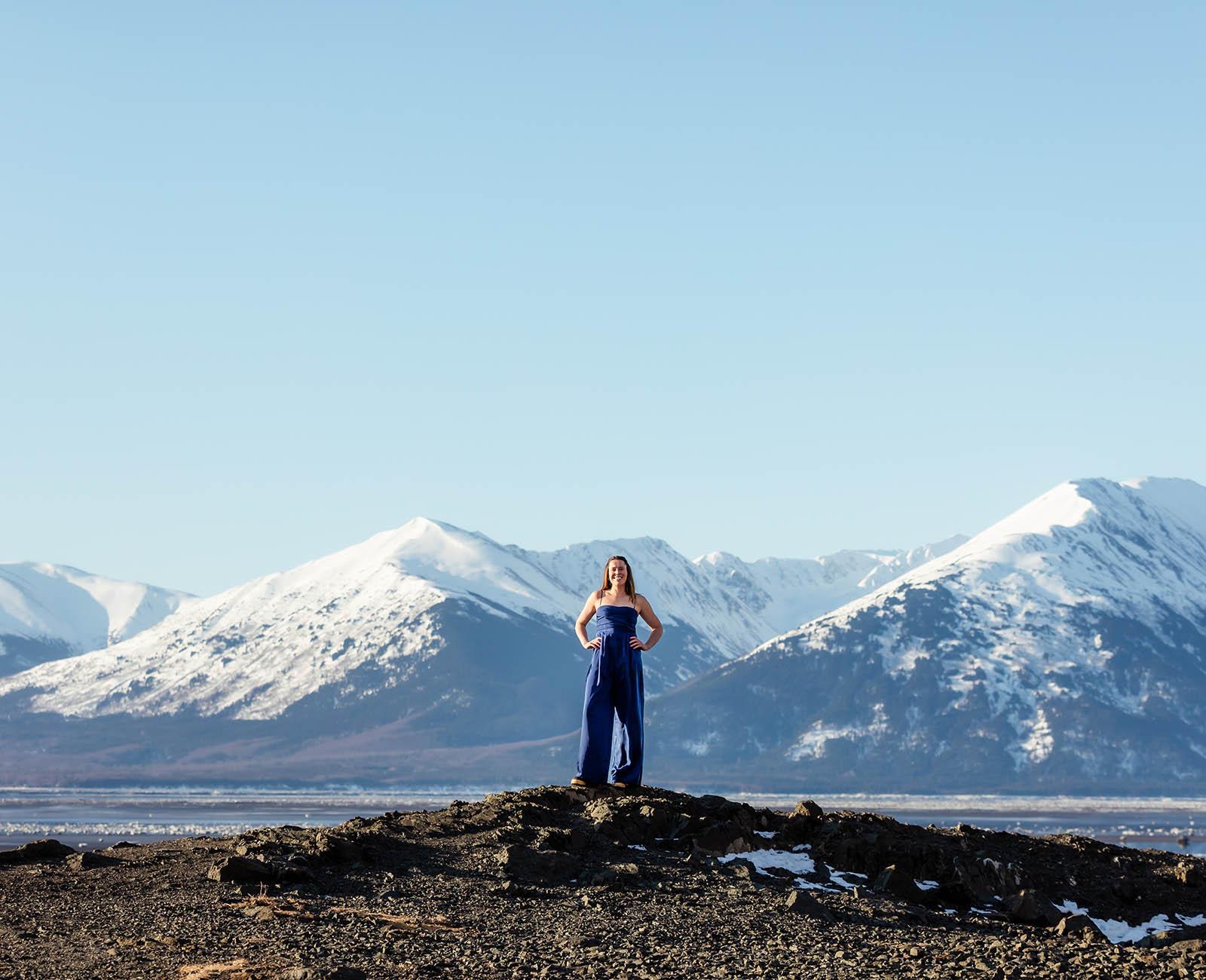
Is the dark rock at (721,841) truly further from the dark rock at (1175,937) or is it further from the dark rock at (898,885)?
the dark rock at (1175,937)

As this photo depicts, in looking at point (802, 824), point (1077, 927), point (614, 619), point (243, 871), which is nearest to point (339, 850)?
point (243, 871)

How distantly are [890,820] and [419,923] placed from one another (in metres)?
10.7

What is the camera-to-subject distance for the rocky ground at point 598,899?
61.3 ft

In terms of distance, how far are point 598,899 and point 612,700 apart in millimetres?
6553

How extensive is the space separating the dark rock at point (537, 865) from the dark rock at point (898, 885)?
4316 millimetres

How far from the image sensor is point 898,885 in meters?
23.8

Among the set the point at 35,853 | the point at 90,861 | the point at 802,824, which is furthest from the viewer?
the point at 802,824

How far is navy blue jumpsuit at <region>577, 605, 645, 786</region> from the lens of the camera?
91.4ft

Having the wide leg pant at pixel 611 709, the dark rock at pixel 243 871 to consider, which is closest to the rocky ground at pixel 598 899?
the dark rock at pixel 243 871

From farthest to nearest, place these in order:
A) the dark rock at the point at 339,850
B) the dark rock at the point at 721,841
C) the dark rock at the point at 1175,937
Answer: the dark rock at the point at 721,841 → the dark rock at the point at 339,850 → the dark rock at the point at 1175,937

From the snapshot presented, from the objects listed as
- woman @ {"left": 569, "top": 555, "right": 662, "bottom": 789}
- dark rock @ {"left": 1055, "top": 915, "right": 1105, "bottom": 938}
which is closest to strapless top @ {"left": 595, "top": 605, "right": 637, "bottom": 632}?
woman @ {"left": 569, "top": 555, "right": 662, "bottom": 789}

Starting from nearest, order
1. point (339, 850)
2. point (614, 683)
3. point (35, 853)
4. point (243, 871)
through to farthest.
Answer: point (243, 871) < point (339, 850) < point (35, 853) < point (614, 683)

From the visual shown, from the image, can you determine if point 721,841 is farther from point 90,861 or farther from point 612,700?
point 90,861

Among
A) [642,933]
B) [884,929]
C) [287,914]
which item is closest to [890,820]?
[884,929]
